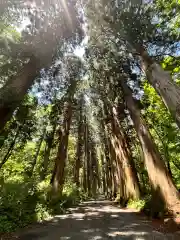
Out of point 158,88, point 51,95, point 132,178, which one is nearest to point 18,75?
point 158,88

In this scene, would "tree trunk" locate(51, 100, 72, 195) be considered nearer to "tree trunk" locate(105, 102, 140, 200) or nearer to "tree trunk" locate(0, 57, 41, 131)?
"tree trunk" locate(105, 102, 140, 200)

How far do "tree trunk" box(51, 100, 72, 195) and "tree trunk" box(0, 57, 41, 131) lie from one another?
776 centimetres

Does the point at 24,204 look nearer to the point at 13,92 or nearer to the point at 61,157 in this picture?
the point at 61,157

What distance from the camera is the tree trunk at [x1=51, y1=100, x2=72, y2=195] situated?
15.5m

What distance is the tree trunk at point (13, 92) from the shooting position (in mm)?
7836

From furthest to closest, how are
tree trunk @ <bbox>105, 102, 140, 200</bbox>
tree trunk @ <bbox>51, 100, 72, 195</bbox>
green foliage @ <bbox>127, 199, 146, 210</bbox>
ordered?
tree trunk @ <bbox>51, 100, 72, 195</bbox>
tree trunk @ <bbox>105, 102, 140, 200</bbox>
green foliage @ <bbox>127, 199, 146, 210</bbox>

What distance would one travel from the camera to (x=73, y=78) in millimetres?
16266

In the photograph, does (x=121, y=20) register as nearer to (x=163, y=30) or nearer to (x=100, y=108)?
(x=163, y=30)

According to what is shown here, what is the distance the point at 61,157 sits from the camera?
53.9 ft

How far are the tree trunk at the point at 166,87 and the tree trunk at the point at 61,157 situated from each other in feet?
31.4

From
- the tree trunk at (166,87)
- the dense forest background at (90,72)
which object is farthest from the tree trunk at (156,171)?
the tree trunk at (166,87)

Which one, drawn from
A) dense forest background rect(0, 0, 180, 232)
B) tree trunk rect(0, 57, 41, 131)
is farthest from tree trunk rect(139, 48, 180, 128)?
A: tree trunk rect(0, 57, 41, 131)

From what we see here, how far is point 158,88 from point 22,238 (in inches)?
248

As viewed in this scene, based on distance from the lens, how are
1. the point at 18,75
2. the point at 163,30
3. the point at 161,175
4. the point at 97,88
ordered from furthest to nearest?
1. the point at 97,88
2. the point at 163,30
3. the point at 161,175
4. the point at 18,75
